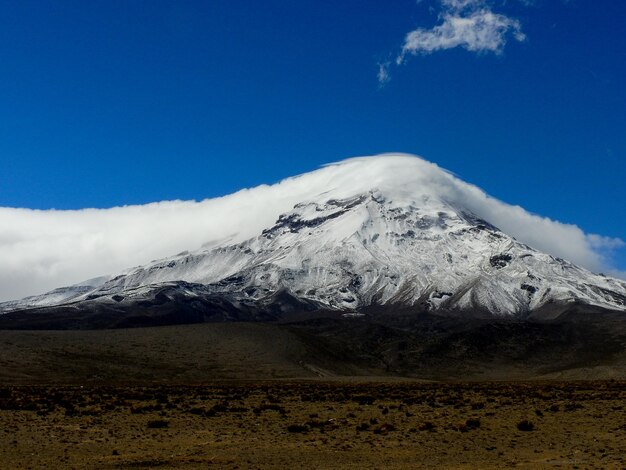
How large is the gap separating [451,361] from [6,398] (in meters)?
122

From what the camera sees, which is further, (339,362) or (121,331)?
(339,362)

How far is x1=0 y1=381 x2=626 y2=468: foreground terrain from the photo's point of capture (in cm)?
2202

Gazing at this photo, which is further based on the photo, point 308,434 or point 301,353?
point 301,353

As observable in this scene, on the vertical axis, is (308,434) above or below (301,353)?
above

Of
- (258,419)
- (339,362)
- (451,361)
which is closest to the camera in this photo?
(258,419)

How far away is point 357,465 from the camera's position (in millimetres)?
21359

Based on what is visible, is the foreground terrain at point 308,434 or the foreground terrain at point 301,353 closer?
the foreground terrain at point 308,434

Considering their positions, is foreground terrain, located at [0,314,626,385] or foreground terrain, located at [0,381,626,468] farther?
foreground terrain, located at [0,314,626,385]

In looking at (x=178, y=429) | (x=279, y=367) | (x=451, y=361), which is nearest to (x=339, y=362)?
(x=279, y=367)

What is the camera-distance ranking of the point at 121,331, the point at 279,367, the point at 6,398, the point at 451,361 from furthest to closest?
1. the point at 451,361
2. the point at 121,331
3. the point at 279,367
4. the point at 6,398

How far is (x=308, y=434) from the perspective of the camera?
27.1m

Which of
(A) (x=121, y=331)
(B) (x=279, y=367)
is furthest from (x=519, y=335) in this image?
(A) (x=121, y=331)

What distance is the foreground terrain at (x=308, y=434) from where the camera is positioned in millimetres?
22016

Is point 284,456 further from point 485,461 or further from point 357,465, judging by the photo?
point 485,461
